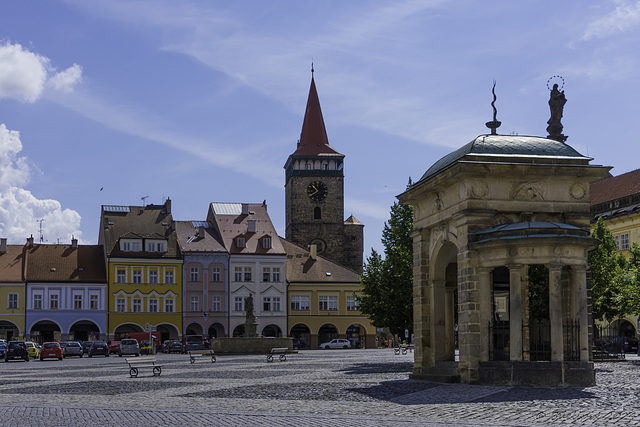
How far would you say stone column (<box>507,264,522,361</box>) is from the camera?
70.5ft

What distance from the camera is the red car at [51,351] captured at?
183 feet

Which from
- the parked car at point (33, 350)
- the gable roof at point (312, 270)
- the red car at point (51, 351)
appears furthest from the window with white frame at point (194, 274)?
the red car at point (51, 351)

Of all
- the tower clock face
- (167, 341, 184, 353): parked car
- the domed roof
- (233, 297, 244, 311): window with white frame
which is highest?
the tower clock face

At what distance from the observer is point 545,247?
69.7 feet

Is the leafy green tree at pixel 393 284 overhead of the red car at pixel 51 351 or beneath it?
overhead

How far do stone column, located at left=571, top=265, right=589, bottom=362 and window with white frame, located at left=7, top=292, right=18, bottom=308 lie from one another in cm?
6474

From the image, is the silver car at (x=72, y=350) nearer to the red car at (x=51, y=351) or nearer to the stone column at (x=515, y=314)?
the red car at (x=51, y=351)

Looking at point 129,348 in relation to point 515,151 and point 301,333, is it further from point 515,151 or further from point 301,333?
point 515,151

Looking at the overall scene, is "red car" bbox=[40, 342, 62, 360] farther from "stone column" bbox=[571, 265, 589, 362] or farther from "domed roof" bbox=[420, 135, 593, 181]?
"stone column" bbox=[571, 265, 589, 362]

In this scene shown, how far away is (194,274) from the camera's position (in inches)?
3297

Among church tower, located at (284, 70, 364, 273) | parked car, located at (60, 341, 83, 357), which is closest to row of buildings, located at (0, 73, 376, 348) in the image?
church tower, located at (284, 70, 364, 273)

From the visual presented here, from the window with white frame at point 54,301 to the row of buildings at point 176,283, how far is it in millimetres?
88

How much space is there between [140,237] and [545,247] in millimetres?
64878

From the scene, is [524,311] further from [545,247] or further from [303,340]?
[303,340]
